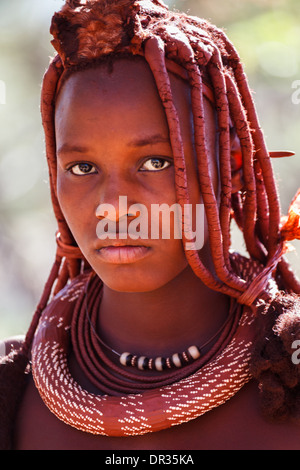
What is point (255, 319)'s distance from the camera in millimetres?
1944

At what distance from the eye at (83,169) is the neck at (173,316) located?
0.45 meters

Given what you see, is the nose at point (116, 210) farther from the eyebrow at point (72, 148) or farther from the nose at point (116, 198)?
the eyebrow at point (72, 148)

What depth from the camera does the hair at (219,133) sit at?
182 centimetres

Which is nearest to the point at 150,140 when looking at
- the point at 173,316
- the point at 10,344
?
the point at 173,316

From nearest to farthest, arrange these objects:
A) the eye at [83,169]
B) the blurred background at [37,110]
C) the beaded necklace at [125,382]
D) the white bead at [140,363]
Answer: the beaded necklace at [125,382] < the eye at [83,169] < the white bead at [140,363] < the blurred background at [37,110]

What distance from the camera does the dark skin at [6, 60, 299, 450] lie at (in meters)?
1.82

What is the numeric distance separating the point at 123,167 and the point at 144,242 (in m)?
0.23

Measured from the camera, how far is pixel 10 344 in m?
2.39

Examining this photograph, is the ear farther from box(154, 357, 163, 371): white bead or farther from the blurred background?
the blurred background

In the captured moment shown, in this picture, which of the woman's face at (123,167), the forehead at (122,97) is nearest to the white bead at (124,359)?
the woman's face at (123,167)

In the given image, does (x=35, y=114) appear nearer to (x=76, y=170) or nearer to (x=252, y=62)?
(x=252, y=62)

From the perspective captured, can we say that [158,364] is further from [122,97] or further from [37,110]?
[37,110]

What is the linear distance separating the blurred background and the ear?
1.98m

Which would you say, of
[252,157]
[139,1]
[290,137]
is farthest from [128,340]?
[290,137]
